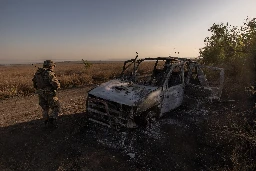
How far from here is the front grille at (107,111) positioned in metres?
6.84

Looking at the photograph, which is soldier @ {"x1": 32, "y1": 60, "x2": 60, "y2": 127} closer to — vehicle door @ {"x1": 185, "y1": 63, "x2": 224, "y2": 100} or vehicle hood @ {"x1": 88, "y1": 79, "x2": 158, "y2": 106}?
vehicle hood @ {"x1": 88, "y1": 79, "x2": 158, "y2": 106}

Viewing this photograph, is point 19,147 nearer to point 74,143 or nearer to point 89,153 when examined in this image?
point 74,143

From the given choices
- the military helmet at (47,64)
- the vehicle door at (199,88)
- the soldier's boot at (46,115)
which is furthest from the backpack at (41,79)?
the vehicle door at (199,88)

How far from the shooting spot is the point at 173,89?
8.46 meters

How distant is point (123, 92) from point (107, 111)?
78 centimetres

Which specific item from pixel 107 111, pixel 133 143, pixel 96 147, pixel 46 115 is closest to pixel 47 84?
pixel 46 115

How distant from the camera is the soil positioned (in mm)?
5914

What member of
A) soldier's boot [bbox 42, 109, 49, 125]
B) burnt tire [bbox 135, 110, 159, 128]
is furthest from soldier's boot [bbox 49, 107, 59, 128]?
burnt tire [bbox 135, 110, 159, 128]

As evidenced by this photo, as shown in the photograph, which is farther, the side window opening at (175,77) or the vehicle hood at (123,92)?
the side window opening at (175,77)

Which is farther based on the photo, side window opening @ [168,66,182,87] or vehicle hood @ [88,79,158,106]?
side window opening @ [168,66,182,87]

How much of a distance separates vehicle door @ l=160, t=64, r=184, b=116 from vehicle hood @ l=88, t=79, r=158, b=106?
641 mm

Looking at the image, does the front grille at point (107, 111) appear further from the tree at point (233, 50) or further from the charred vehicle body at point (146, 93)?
the tree at point (233, 50)

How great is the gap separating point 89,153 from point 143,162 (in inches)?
54.1

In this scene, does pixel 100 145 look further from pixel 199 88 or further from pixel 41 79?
pixel 199 88
